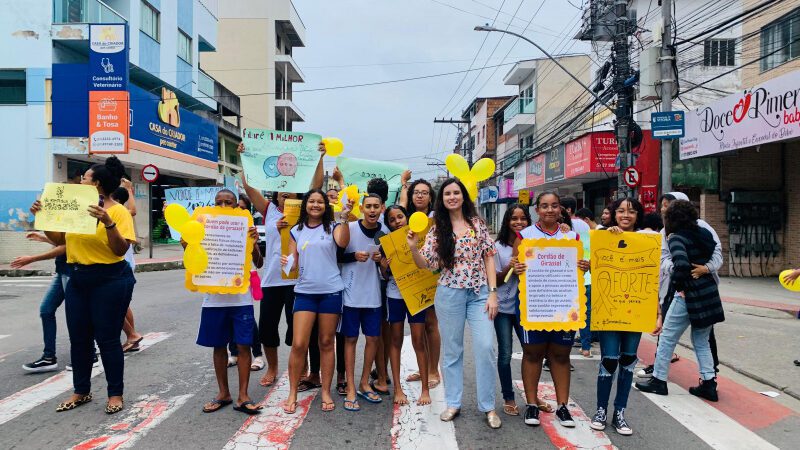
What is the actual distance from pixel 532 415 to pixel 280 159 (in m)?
3.19

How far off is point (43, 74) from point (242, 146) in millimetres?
16694

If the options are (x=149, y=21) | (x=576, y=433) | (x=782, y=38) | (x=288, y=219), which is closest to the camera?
(x=576, y=433)

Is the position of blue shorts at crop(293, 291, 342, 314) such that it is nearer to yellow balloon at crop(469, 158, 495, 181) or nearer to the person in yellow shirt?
the person in yellow shirt

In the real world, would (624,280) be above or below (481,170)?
below

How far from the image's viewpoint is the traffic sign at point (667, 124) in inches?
409

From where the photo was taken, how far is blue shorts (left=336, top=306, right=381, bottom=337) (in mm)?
4559

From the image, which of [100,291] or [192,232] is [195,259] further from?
[100,291]

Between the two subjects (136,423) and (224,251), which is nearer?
(136,423)

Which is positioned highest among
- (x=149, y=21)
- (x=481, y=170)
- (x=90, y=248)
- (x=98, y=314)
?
(x=149, y=21)

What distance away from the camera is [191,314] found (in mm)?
8781

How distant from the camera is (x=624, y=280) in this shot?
13.4ft

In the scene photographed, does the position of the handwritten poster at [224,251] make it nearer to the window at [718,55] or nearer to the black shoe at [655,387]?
the black shoe at [655,387]

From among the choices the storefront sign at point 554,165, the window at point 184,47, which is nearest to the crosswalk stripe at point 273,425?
the storefront sign at point 554,165

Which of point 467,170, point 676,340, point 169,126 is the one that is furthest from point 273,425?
point 169,126
